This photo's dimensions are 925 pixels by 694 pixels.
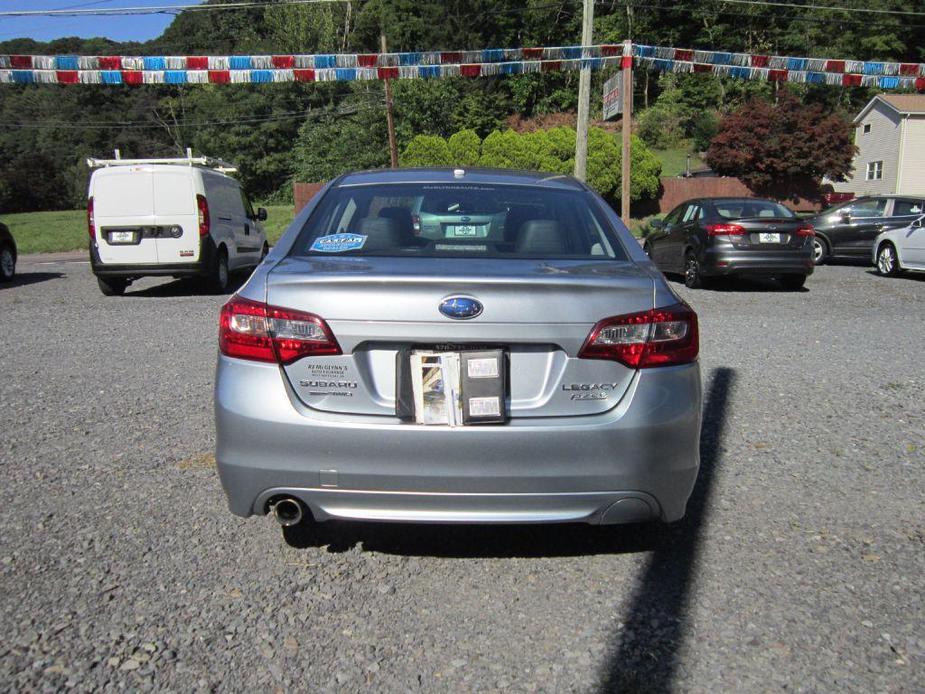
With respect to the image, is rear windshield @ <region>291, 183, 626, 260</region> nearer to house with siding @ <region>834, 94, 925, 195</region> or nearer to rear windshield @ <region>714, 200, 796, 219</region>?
rear windshield @ <region>714, 200, 796, 219</region>

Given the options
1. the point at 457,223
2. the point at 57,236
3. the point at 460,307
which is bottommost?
the point at 57,236

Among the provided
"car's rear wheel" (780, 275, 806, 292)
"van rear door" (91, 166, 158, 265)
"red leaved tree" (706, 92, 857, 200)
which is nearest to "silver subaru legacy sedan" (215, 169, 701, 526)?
"van rear door" (91, 166, 158, 265)

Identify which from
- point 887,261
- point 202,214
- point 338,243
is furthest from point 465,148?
point 338,243

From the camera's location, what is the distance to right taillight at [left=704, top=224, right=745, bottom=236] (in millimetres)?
12758

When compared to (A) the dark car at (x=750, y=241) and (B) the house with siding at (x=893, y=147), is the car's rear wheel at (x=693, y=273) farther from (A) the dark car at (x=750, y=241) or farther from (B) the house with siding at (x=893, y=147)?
(B) the house with siding at (x=893, y=147)

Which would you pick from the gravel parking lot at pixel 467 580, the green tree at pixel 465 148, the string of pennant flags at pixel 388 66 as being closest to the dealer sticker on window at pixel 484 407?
the gravel parking lot at pixel 467 580

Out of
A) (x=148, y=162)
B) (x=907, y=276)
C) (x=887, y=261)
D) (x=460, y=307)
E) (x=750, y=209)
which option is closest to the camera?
(x=460, y=307)

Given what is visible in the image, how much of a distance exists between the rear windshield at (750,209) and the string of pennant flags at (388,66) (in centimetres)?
736

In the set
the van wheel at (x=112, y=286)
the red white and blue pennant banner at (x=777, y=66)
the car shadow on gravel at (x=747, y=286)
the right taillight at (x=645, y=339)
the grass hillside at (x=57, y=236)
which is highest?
the red white and blue pennant banner at (x=777, y=66)

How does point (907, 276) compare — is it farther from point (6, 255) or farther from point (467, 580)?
point (6, 255)

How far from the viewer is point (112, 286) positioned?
42.8 feet

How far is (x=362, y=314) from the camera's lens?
288 cm

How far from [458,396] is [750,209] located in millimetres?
11611

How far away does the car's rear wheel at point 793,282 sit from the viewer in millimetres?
13786
